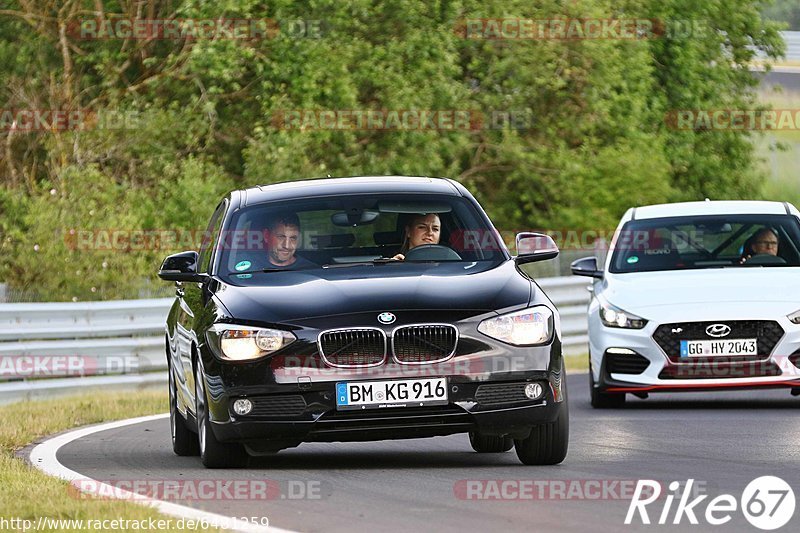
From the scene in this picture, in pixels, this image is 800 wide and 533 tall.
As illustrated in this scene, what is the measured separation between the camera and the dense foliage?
82.0 ft

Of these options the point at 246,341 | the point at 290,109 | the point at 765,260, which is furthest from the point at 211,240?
the point at 290,109

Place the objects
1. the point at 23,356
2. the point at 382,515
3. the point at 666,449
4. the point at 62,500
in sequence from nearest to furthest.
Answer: the point at 382,515 < the point at 62,500 < the point at 666,449 < the point at 23,356

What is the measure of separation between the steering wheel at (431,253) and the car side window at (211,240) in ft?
4.19

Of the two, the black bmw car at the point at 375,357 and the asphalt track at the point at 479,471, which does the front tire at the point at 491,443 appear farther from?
the black bmw car at the point at 375,357

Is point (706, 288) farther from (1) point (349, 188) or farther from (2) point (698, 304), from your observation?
(1) point (349, 188)

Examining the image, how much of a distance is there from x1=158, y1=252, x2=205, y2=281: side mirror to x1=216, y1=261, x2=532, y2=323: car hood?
74cm

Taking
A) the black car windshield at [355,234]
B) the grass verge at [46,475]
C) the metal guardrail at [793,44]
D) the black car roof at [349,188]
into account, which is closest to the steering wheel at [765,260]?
the black car roof at [349,188]

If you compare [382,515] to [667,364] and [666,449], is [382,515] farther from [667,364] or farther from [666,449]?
[667,364]

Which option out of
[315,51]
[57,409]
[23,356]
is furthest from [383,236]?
[315,51]

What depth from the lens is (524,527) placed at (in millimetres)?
7359

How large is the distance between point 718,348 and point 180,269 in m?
4.63

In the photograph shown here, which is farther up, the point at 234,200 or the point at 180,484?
the point at 234,200

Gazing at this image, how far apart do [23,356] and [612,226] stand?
1606cm

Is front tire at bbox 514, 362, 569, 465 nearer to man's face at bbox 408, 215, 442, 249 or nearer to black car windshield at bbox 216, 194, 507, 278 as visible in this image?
black car windshield at bbox 216, 194, 507, 278
